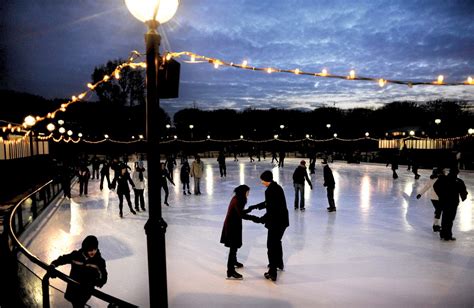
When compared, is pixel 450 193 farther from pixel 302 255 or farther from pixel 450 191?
pixel 302 255

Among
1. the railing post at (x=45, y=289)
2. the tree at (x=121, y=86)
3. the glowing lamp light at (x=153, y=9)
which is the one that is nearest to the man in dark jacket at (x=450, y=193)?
the glowing lamp light at (x=153, y=9)

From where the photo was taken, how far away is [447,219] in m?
6.95

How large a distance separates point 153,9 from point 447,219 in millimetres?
6800

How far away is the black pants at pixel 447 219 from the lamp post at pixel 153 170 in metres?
6.15

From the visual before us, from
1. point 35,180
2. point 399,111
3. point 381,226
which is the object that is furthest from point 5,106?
point 399,111

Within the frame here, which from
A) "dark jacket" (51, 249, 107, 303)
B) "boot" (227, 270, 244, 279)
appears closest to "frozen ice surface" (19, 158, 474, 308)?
"boot" (227, 270, 244, 279)

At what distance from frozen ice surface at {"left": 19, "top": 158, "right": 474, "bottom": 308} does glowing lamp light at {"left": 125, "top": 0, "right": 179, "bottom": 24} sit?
10.9 feet

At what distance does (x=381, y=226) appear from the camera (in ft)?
28.0

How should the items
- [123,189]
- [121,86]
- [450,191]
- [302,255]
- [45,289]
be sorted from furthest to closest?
[121,86] → [123,189] → [450,191] → [302,255] → [45,289]

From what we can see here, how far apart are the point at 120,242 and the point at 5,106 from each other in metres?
27.8

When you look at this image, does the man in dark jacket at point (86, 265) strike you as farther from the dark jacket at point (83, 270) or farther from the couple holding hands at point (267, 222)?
the couple holding hands at point (267, 222)

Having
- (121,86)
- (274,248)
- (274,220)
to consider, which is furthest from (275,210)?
(121,86)

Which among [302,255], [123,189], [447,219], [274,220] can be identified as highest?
[274,220]

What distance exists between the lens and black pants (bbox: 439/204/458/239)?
6.83m
